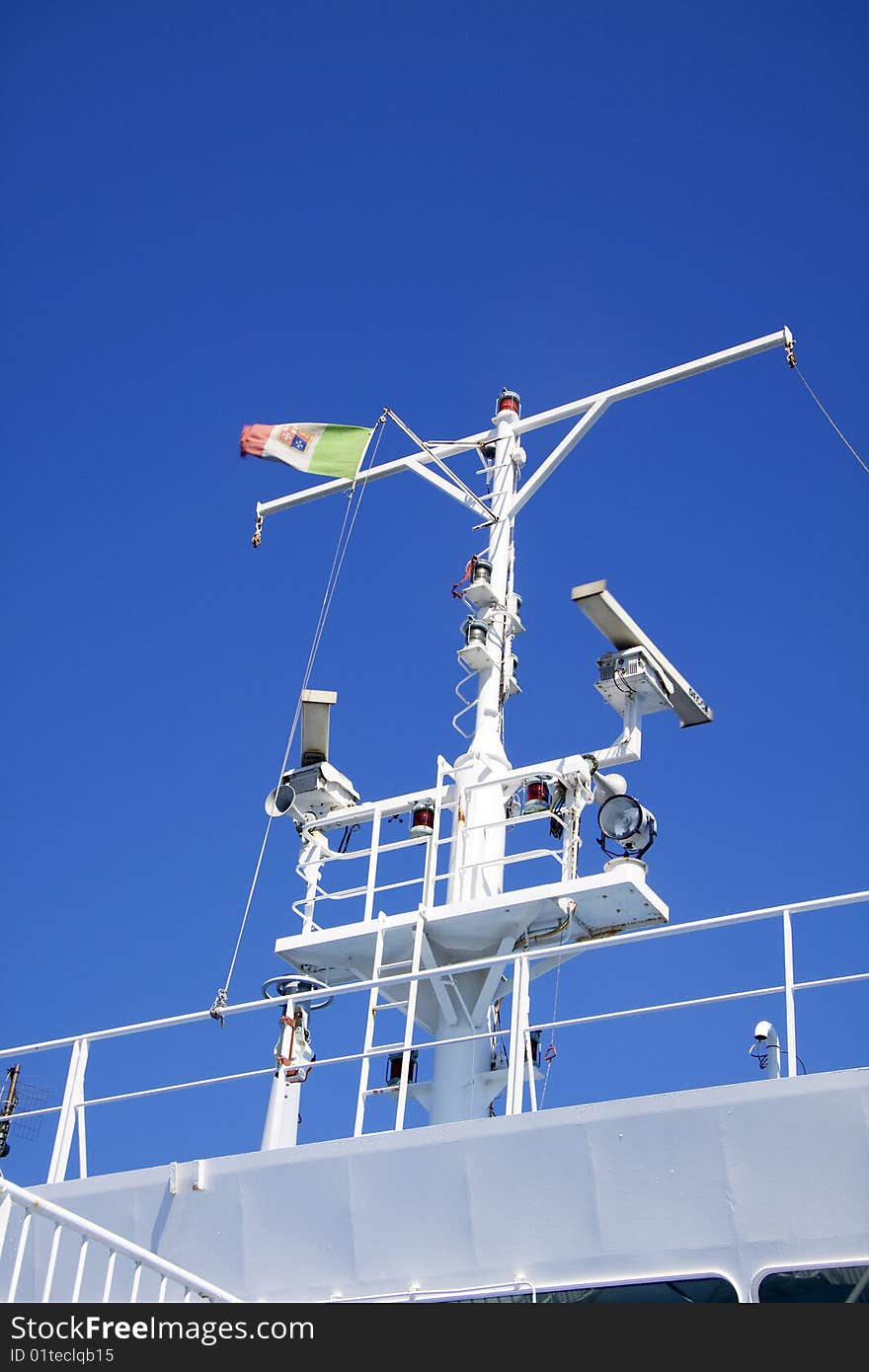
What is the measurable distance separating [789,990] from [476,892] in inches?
186

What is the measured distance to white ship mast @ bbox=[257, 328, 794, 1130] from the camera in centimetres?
1302

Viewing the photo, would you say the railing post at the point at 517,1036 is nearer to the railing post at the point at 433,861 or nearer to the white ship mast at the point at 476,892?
the white ship mast at the point at 476,892

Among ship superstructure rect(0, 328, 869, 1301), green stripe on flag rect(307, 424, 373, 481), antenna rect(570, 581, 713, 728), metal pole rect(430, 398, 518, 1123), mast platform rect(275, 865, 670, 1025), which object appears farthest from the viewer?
green stripe on flag rect(307, 424, 373, 481)

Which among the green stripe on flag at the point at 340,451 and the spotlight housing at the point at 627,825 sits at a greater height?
the green stripe on flag at the point at 340,451

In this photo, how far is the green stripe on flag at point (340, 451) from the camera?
1848 centimetres

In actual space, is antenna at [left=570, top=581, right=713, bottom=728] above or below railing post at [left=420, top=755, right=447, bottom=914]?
above

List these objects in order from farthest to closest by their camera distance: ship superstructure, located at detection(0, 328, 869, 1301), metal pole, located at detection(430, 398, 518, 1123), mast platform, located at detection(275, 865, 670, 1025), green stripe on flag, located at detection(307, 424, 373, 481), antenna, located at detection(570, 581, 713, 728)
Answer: green stripe on flag, located at detection(307, 424, 373, 481) < antenna, located at detection(570, 581, 713, 728) < metal pole, located at detection(430, 398, 518, 1123) < mast platform, located at detection(275, 865, 670, 1025) < ship superstructure, located at detection(0, 328, 869, 1301)

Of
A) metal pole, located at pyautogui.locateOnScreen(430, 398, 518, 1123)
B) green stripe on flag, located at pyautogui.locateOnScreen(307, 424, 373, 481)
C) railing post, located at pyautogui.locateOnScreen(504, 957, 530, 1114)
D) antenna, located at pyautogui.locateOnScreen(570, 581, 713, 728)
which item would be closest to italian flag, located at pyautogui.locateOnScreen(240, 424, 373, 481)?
green stripe on flag, located at pyautogui.locateOnScreen(307, 424, 373, 481)

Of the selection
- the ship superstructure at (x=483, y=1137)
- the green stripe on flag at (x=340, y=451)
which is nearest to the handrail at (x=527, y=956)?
the ship superstructure at (x=483, y=1137)

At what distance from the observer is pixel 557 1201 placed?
33.4 feet

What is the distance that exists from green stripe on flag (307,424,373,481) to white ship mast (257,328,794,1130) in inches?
79.7

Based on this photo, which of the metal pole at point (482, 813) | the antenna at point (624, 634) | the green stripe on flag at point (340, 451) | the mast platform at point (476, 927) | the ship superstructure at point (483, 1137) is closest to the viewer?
the ship superstructure at point (483, 1137)

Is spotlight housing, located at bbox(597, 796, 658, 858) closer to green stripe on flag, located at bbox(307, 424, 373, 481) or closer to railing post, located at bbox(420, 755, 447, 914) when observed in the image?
railing post, located at bbox(420, 755, 447, 914)

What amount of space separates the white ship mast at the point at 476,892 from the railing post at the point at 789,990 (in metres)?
2.12
